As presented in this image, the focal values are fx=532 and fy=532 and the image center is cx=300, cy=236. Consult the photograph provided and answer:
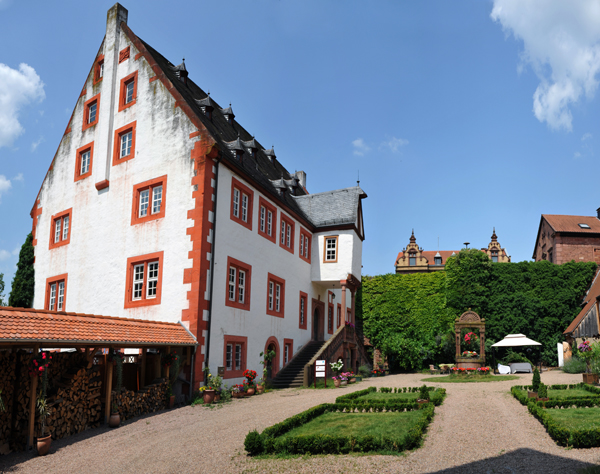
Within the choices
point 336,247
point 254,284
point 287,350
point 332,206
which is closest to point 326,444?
point 254,284

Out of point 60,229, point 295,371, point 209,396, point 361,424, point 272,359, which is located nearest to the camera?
point 361,424

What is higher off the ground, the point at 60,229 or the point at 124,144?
the point at 124,144

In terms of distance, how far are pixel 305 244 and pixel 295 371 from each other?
7339 millimetres

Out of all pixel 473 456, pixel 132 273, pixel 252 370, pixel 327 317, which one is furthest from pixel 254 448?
pixel 327 317

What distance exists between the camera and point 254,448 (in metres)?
9.20

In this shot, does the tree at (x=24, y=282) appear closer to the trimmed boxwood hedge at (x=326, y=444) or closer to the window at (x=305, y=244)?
the window at (x=305, y=244)

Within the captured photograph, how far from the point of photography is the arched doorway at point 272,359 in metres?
23.3

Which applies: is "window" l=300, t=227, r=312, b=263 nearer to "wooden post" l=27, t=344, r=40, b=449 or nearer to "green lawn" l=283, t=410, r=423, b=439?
"green lawn" l=283, t=410, r=423, b=439

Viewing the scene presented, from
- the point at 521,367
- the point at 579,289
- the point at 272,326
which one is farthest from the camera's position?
the point at 579,289

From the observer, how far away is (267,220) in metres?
24.3

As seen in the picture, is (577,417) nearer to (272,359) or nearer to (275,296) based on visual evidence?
(272,359)

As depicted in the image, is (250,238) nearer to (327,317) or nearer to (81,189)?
(81,189)

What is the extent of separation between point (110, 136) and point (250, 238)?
309 inches

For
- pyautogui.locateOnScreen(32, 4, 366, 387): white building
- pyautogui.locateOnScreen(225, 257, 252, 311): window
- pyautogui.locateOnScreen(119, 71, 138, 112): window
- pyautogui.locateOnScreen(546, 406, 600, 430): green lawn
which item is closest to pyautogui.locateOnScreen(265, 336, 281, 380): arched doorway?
pyautogui.locateOnScreen(32, 4, 366, 387): white building
